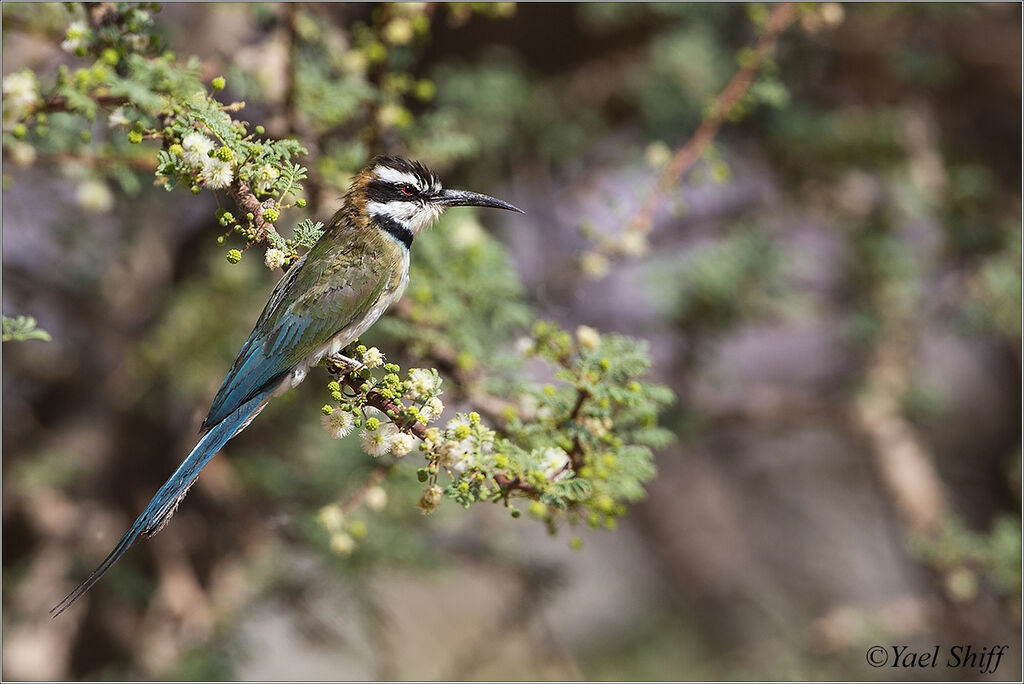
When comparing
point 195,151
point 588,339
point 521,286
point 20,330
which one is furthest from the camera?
point 521,286

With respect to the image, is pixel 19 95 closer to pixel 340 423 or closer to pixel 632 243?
pixel 340 423

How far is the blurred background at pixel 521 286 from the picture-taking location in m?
3.11

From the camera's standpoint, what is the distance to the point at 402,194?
6.97 feet

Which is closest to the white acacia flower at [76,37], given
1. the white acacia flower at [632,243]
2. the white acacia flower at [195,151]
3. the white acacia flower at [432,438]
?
the white acacia flower at [195,151]

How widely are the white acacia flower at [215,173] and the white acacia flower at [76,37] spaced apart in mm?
475

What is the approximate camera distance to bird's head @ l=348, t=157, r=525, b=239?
209cm

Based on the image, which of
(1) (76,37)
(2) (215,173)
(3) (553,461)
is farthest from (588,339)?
(1) (76,37)

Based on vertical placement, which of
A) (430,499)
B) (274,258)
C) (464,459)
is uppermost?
(274,258)

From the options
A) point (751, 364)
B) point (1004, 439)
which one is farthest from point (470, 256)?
point (751, 364)

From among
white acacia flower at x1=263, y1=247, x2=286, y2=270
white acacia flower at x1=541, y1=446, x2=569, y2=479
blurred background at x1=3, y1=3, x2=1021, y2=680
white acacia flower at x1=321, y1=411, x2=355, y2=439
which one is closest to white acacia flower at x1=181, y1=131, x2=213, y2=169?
white acacia flower at x1=263, y1=247, x2=286, y2=270

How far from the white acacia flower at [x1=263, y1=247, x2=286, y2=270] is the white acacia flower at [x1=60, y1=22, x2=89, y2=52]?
0.65 meters

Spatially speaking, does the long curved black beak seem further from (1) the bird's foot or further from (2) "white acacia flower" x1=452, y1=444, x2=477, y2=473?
(2) "white acacia flower" x1=452, y1=444, x2=477, y2=473

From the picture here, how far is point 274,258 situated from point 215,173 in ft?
0.61

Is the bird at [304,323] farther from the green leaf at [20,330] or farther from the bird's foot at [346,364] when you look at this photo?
the green leaf at [20,330]
